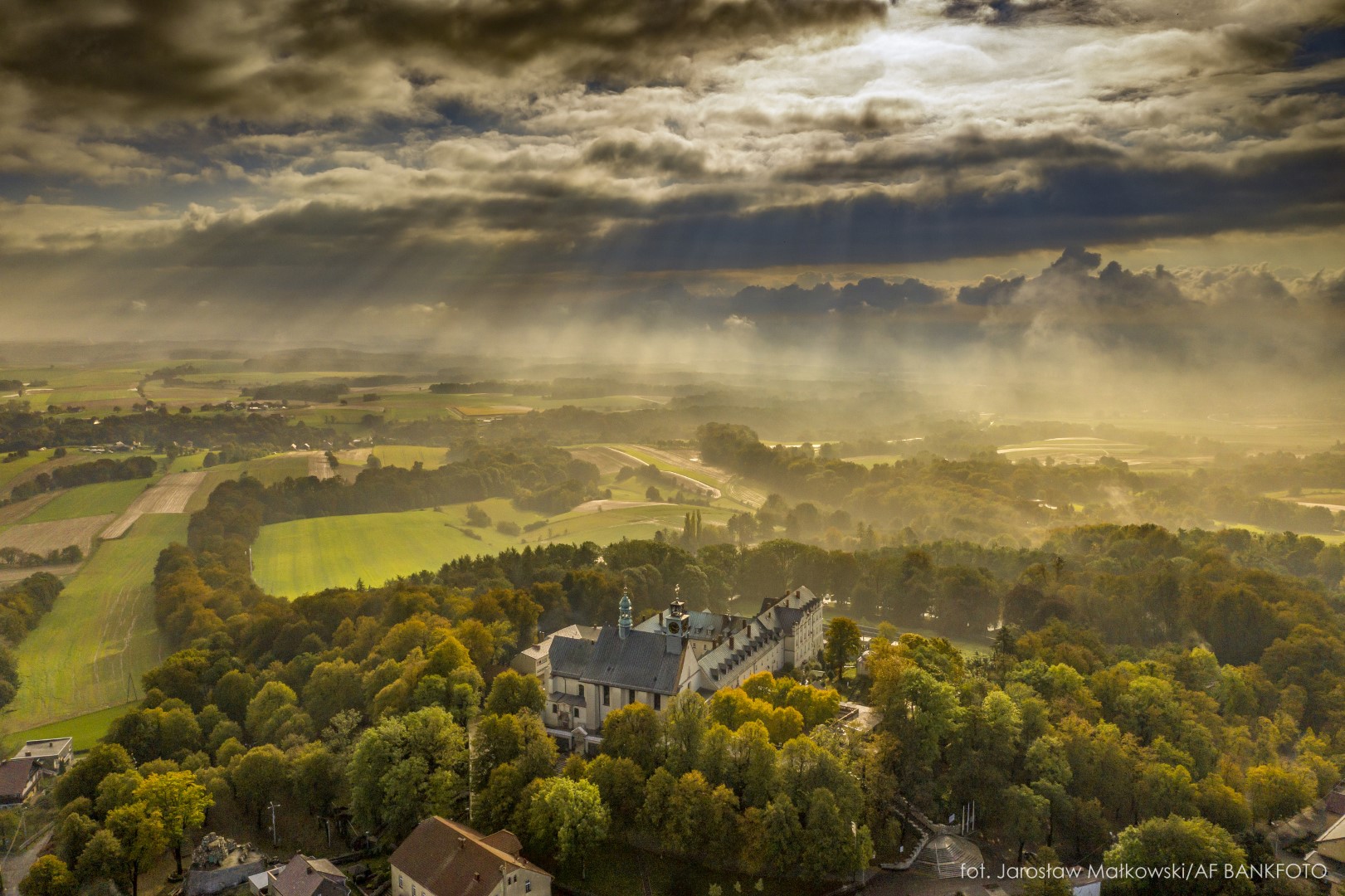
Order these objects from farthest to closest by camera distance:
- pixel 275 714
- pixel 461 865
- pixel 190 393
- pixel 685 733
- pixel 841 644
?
pixel 190 393 < pixel 841 644 < pixel 275 714 < pixel 685 733 < pixel 461 865

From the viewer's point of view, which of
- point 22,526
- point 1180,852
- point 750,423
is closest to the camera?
point 1180,852

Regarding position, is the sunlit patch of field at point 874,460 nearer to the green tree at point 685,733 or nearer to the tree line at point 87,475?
the green tree at point 685,733

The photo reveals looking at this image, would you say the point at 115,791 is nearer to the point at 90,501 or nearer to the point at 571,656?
the point at 571,656

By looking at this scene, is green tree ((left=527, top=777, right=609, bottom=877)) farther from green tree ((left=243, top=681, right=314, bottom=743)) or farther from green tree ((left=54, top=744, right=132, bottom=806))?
green tree ((left=54, top=744, right=132, bottom=806))

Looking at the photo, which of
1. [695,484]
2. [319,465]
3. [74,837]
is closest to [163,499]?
[319,465]

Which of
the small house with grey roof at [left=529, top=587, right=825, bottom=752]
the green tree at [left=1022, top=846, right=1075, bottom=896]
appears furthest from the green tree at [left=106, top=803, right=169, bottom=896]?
the green tree at [left=1022, top=846, right=1075, bottom=896]

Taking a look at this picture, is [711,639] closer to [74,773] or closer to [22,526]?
[74,773]

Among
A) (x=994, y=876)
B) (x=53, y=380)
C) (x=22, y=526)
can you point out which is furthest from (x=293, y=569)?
(x=994, y=876)
